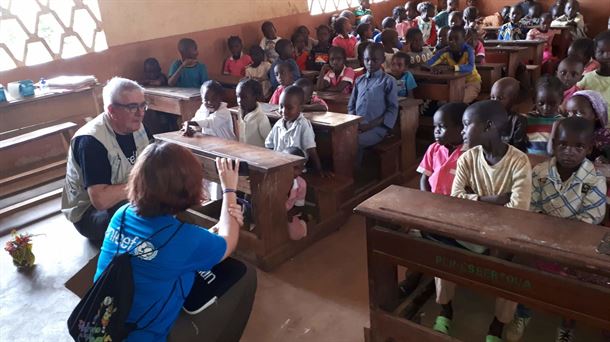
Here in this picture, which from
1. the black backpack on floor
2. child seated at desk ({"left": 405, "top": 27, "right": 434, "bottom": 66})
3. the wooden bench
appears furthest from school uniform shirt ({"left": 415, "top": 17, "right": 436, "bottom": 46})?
the black backpack on floor

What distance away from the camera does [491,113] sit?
206 cm

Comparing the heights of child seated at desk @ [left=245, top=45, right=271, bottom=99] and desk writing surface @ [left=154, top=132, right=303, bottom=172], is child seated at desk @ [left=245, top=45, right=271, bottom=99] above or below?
above

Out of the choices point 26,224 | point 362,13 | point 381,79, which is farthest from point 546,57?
point 26,224

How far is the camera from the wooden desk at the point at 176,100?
456 centimetres

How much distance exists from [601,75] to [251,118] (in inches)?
91.8

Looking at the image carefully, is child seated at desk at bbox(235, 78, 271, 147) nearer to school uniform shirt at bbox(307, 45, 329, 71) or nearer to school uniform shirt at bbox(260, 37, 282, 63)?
school uniform shirt at bbox(307, 45, 329, 71)

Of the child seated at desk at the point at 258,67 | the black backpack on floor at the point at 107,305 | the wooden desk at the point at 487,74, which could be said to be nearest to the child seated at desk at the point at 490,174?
the black backpack on floor at the point at 107,305

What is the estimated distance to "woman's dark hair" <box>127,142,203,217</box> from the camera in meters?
1.55

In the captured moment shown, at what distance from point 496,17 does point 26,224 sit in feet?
25.8

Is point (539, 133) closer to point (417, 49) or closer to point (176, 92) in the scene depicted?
point (417, 49)

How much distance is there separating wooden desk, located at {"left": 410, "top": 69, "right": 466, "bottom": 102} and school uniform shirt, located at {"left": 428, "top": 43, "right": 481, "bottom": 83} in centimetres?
20

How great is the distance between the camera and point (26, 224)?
3.59 meters

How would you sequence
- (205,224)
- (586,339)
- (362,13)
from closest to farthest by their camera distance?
(586,339) < (205,224) < (362,13)

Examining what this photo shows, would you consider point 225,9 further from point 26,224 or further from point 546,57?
point 546,57
